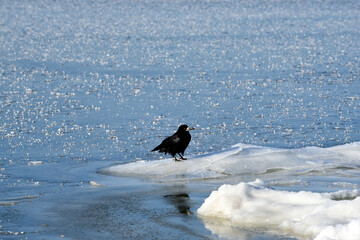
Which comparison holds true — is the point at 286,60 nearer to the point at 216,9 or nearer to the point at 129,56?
the point at 129,56

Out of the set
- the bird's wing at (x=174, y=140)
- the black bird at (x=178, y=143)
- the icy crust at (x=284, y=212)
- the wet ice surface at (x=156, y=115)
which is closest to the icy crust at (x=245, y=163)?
the wet ice surface at (x=156, y=115)

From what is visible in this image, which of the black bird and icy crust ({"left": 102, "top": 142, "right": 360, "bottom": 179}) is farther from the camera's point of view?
the black bird

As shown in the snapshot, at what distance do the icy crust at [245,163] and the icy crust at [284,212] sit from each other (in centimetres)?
161

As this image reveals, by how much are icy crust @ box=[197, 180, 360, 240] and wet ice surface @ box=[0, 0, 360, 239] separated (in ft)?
0.49

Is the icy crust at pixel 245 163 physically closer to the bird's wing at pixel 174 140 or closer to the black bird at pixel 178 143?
the black bird at pixel 178 143

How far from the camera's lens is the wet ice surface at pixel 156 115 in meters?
6.58

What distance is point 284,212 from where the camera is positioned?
232 inches

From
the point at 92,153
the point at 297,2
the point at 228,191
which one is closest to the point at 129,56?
the point at 92,153

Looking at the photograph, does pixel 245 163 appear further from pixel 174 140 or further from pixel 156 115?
pixel 156 115

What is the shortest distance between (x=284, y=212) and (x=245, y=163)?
2.52 meters

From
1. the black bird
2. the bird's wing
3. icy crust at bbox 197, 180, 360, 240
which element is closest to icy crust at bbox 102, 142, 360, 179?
the black bird

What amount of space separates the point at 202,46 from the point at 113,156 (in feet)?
41.2

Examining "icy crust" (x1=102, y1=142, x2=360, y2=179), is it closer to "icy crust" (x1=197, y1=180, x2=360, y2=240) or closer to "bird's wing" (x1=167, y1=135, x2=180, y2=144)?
"bird's wing" (x1=167, y1=135, x2=180, y2=144)

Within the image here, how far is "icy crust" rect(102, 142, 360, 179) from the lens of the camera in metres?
8.23
